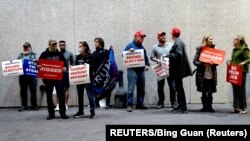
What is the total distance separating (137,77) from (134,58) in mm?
557

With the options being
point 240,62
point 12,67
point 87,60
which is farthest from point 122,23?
point 240,62

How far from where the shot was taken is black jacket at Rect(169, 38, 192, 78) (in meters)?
10.0

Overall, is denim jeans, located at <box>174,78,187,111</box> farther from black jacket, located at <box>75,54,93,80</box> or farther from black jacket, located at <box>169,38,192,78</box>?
black jacket, located at <box>75,54,93,80</box>

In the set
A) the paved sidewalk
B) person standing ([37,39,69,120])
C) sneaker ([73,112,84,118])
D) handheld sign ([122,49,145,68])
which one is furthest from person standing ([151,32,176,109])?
person standing ([37,39,69,120])

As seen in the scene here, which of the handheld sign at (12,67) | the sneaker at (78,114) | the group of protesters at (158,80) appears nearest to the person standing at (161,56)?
the group of protesters at (158,80)

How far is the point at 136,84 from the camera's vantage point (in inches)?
460

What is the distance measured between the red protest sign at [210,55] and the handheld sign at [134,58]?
1580mm

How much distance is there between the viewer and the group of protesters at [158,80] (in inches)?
391

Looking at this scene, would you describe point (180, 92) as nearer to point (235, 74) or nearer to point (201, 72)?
point (201, 72)

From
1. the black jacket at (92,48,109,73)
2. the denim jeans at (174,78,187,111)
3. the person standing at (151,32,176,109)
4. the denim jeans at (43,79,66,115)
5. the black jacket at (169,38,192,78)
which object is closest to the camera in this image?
the denim jeans at (43,79,66,115)

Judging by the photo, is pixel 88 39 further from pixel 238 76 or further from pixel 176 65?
pixel 238 76

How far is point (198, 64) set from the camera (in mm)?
10477

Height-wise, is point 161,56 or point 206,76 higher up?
point 161,56

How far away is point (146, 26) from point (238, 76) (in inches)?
132
